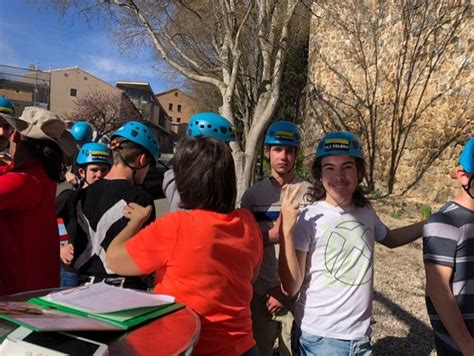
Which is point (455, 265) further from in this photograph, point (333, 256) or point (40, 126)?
point (40, 126)

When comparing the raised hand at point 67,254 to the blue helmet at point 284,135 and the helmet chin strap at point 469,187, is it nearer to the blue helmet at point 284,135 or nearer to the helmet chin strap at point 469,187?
the blue helmet at point 284,135

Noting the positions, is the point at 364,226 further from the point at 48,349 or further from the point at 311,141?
the point at 311,141

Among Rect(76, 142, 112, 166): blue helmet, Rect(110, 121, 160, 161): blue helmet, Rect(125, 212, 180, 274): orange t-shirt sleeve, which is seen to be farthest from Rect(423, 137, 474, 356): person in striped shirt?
Rect(76, 142, 112, 166): blue helmet

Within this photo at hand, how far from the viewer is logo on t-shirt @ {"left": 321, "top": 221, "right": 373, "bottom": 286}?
2303 mm

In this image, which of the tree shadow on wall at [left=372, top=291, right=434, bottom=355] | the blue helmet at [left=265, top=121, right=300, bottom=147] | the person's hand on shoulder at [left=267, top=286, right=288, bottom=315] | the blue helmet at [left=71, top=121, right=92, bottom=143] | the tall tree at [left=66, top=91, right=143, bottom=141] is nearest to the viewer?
the person's hand on shoulder at [left=267, top=286, right=288, bottom=315]

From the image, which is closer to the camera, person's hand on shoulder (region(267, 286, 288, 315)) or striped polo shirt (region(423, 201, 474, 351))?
striped polo shirt (region(423, 201, 474, 351))

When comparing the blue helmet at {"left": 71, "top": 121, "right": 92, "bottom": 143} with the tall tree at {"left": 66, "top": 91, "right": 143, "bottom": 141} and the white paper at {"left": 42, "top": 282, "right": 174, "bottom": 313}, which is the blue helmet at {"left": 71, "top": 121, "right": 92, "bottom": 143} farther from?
the tall tree at {"left": 66, "top": 91, "right": 143, "bottom": 141}

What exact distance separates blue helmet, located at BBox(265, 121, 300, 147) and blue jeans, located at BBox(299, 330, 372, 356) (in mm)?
1370

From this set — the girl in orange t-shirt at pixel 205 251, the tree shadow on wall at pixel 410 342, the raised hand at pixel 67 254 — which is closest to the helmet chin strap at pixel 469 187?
the girl in orange t-shirt at pixel 205 251

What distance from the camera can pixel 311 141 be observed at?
15.2m

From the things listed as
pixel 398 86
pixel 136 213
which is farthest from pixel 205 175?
pixel 398 86

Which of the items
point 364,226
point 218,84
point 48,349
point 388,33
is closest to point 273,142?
point 364,226

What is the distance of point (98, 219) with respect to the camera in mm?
2328

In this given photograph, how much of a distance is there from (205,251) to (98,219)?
2.69 feet
